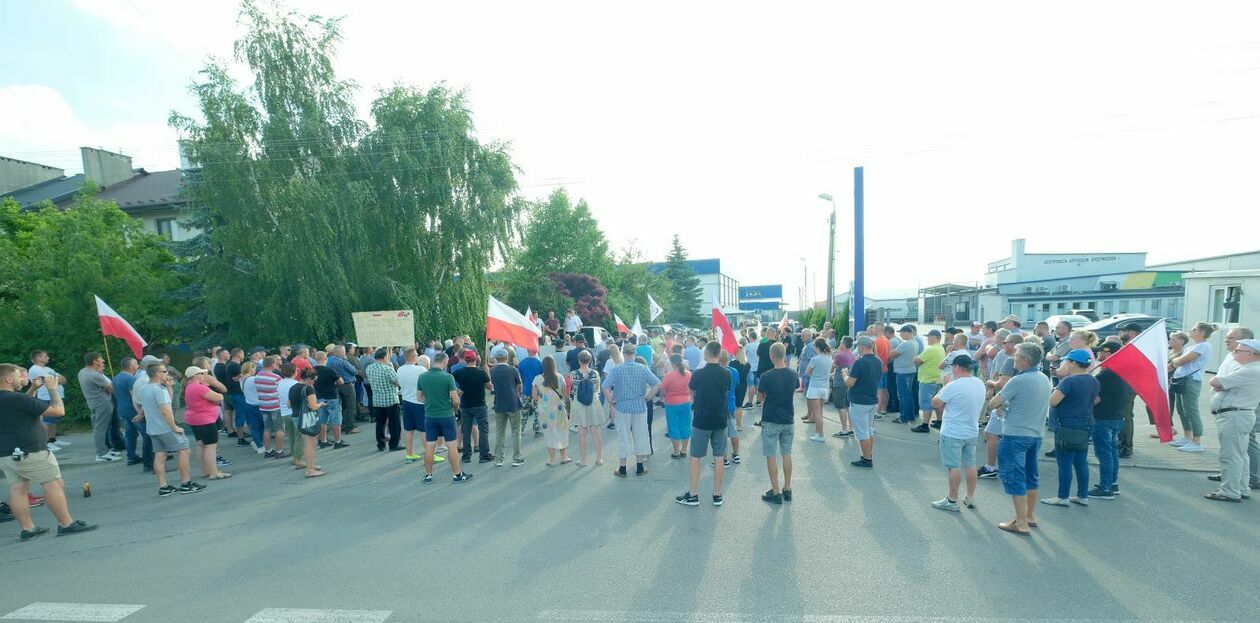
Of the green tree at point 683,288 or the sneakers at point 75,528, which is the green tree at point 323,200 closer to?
the sneakers at point 75,528

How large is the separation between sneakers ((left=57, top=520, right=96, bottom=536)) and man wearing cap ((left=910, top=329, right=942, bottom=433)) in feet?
38.5

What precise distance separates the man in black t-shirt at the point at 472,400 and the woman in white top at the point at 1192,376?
1012 centimetres

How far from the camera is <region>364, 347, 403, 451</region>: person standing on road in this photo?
9719 mm

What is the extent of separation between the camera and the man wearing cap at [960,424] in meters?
6.03

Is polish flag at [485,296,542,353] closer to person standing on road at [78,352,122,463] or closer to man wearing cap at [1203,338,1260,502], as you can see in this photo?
person standing on road at [78,352,122,463]

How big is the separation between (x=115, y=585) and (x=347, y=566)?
6.27 ft

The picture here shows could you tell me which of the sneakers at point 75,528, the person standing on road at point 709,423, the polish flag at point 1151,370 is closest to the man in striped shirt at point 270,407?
the sneakers at point 75,528

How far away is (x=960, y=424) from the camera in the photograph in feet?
19.9

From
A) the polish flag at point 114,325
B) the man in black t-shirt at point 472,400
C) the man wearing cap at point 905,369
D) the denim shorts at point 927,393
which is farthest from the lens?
the man wearing cap at point 905,369

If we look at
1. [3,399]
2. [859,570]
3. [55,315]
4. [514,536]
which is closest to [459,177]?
[55,315]

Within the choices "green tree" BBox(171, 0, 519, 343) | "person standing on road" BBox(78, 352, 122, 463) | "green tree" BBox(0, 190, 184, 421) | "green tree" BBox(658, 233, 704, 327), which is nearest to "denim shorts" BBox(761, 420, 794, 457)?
"person standing on road" BBox(78, 352, 122, 463)

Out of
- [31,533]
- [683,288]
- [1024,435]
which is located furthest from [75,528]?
[683,288]

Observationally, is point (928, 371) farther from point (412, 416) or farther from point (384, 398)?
point (384, 398)

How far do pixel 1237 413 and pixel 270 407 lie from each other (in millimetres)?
13003
